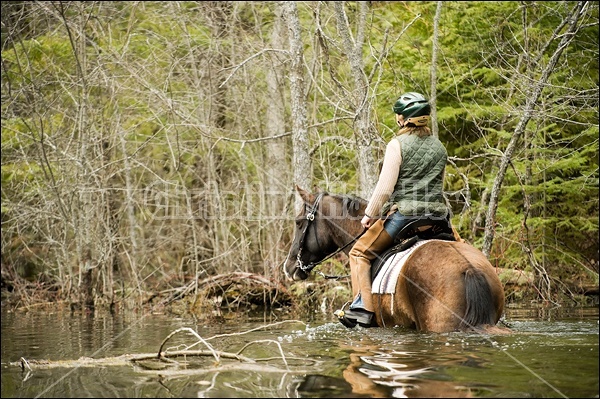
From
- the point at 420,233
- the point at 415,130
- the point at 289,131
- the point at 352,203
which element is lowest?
the point at 420,233

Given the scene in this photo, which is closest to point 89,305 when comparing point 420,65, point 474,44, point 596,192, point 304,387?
point 420,65

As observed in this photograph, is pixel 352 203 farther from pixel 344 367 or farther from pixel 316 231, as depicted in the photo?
pixel 344 367

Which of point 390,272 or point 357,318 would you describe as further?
point 357,318

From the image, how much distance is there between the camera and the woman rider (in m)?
7.59

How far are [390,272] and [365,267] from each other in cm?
47

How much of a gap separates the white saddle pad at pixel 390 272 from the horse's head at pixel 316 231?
1.12 metres

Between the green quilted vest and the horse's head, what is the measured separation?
3.87 ft

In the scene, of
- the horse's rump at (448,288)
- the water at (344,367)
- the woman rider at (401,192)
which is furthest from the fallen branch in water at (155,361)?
the woman rider at (401,192)

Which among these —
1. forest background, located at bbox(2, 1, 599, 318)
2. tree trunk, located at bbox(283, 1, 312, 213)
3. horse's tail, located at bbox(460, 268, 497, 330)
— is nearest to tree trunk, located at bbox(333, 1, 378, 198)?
forest background, located at bbox(2, 1, 599, 318)

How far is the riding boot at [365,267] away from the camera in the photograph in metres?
7.75

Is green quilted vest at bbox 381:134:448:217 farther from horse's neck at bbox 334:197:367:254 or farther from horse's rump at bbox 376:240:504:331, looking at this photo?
horse's neck at bbox 334:197:367:254

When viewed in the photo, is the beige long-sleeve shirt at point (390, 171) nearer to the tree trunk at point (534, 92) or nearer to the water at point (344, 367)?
the water at point (344, 367)

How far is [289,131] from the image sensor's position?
51.8 feet

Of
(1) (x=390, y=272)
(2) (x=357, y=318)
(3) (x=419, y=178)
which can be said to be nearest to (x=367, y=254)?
(1) (x=390, y=272)
